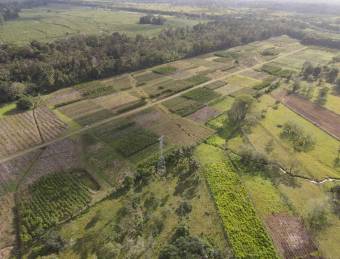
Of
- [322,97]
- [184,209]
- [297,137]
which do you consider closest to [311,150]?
[297,137]

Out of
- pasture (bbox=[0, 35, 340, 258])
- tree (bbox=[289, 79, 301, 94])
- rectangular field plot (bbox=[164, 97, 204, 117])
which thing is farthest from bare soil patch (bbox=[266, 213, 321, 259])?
tree (bbox=[289, 79, 301, 94])

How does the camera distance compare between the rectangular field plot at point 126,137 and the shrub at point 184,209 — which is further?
the rectangular field plot at point 126,137

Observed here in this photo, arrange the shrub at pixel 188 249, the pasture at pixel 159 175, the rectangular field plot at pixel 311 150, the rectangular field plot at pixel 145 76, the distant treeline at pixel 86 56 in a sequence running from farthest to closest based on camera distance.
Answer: the rectangular field plot at pixel 145 76, the distant treeline at pixel 86 56, the rectangular field plot at pixel 311 150, the pasture at pixel 159 175, the shrub at pixel 188 249

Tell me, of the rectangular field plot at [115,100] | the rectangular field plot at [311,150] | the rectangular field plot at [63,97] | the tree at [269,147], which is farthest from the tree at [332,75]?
the rectangular field plot at [63,97]

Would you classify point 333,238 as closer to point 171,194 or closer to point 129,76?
point 171,194

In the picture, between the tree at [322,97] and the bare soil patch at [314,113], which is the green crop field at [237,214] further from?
the tree at [322,97]

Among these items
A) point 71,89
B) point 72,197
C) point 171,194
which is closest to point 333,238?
point 171,194

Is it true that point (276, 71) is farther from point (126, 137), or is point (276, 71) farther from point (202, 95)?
point (126, 137)
